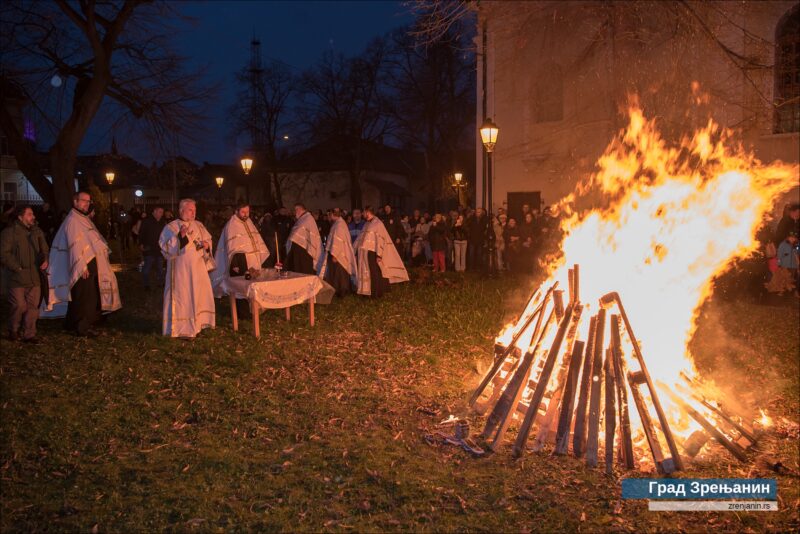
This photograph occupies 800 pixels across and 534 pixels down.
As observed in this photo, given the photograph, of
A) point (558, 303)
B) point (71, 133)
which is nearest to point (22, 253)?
point (558, 303)

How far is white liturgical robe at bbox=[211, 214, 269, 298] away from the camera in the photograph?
34.2 ft

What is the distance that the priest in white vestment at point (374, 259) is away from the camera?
13.5 meters

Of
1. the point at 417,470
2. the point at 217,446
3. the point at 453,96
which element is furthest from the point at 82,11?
the point at 453,96

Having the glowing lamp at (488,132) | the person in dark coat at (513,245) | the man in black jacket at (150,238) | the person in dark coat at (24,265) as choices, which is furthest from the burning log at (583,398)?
the person in dark coat at (513,245)

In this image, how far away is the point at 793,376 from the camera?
8.07 m

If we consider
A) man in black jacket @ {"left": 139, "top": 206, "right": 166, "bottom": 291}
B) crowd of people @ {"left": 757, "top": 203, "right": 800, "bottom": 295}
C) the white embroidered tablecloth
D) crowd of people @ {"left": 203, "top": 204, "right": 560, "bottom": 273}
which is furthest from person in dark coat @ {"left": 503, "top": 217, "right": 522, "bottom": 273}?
man in black jacket @ {"left": 139, "top": 206, "right": 166, "bottom": 291}

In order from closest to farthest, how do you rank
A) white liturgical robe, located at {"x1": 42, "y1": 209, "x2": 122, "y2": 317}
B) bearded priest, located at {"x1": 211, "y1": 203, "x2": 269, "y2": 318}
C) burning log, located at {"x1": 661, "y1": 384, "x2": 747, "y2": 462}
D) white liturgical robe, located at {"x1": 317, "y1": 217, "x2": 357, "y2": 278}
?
burning log, located at {"x1": 661, "y1": 384, "x2": 747, "y2": 462}, white liturgical robe, located at {"x1": 42, "y1": 209, "x2": 122, "y2": 317}, bearded priest, located at {"x1": 211, "y1": 203, "x2": 269, "y2": 318}, white liturgical robe, located at {"x1": 317, "y1": 217, "x2": 357, "y2": 278}

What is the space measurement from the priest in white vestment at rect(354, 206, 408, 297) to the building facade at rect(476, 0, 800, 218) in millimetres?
4481

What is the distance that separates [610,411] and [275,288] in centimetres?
556

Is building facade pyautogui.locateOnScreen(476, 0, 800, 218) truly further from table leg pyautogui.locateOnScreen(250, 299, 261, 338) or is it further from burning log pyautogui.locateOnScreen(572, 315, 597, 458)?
burning log pyautogui.locateOnScreen(572, 315, 597, 458)

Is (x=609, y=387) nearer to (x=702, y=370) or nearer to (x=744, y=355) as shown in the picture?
(x=702, y=370)

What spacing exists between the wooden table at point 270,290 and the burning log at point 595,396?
5207 mm

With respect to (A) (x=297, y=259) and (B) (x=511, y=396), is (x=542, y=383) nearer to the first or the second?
(B) (x=511, y=396)

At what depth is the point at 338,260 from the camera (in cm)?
1335
